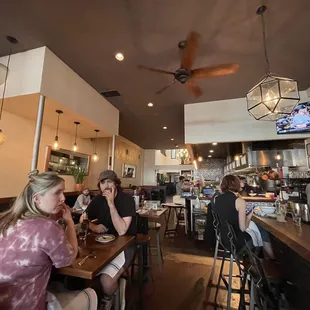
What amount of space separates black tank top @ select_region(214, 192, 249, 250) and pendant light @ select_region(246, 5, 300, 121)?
1210mm

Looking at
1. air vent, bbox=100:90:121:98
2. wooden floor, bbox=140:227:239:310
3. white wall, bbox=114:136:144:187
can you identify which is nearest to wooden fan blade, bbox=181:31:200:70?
air vent, bbox=100:90:121:98

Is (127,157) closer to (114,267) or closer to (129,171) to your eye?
(129,171)

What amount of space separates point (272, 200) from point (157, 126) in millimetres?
4079

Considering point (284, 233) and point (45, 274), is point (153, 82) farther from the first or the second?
point (45, 274)

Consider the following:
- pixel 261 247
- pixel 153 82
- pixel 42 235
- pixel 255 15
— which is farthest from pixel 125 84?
pixel 261 247

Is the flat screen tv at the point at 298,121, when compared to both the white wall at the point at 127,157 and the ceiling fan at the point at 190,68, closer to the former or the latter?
the ceiling fan at the point at 190,68

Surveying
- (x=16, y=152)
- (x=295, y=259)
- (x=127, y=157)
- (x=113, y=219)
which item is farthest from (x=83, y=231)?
(x=127, y=157)

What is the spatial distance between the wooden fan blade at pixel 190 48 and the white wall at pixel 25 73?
2.12 meters

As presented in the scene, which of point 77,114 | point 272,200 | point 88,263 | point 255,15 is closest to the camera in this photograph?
point 88,263

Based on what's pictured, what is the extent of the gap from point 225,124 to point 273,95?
7.07 feet

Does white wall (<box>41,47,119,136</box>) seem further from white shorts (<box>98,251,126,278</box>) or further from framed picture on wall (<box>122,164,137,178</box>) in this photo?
framed picture on wall (<box>122,164,137,178</box>)

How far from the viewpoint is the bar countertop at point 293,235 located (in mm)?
1277

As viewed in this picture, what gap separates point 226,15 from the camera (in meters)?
2.23

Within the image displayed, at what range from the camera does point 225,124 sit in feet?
14.5
